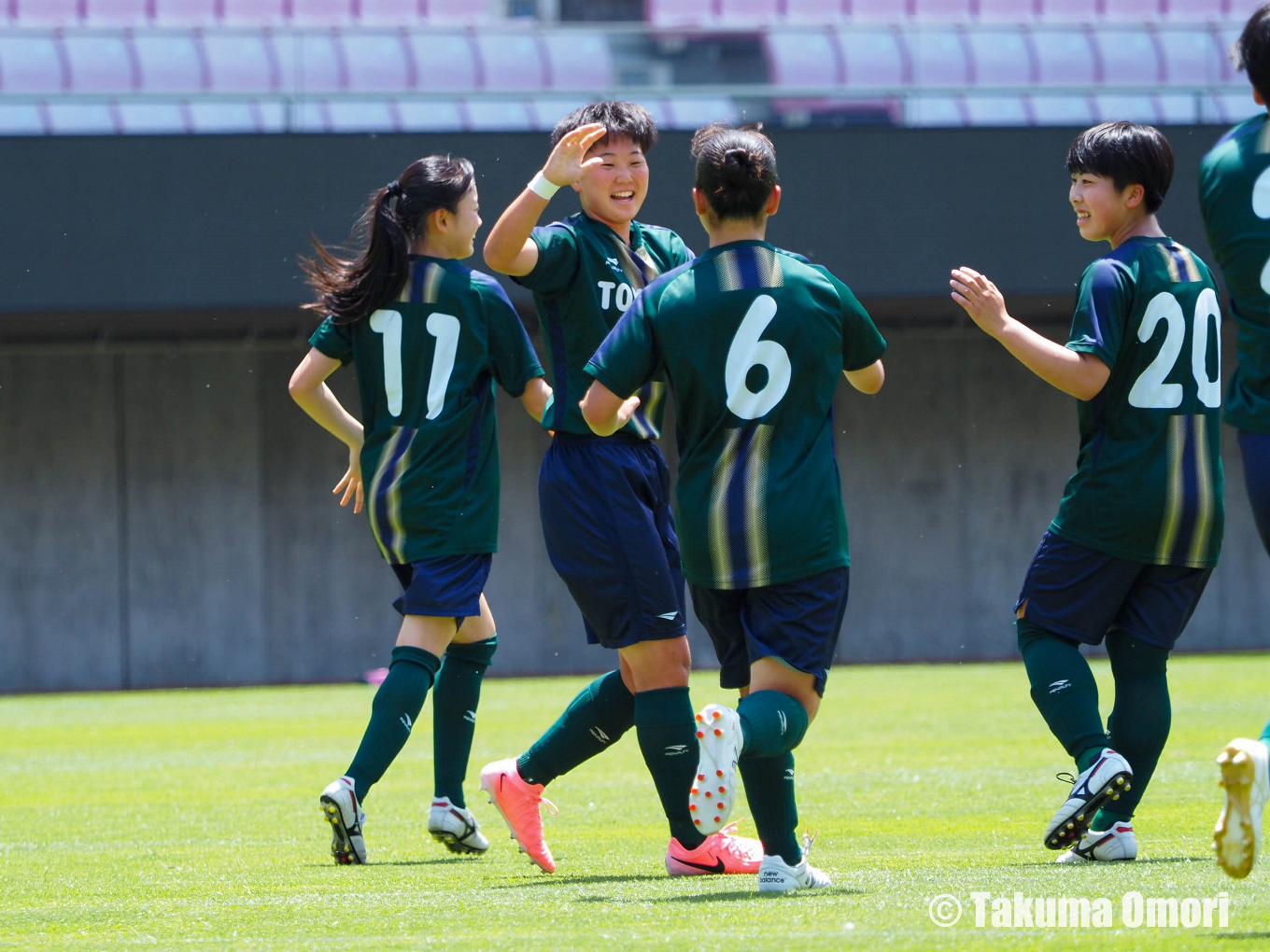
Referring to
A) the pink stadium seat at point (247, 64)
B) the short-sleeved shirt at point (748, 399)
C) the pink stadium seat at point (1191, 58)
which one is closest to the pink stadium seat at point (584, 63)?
the pink stadium seat at point (247, 64)

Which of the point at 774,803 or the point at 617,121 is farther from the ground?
the point at 617,121

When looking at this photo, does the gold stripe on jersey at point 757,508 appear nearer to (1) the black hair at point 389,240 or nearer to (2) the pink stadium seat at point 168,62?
(1) the black hair at point 389,240

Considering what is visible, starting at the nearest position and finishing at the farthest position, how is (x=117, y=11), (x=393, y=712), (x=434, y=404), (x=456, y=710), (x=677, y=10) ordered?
(x=393, y=712) < (x=434, y=404) < (x=456, y=710) < (x=117, y=11) < (x=677, y=10)

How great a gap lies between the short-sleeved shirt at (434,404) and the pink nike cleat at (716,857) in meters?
1.17

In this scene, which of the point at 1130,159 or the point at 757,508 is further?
the point at 1130,159

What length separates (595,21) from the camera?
50.0ft

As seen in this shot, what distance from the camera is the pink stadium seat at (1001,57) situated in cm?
1522

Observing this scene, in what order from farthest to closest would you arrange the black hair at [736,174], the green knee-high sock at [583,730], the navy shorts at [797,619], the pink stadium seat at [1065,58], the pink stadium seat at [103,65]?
1. the pink stadium seat at [1065,58]
2. the pink stadium seat at [103,65]
3. the green knee-high sock at [583,730]
4. the black hair at [736,174]
5. the navy shorts at [797,619]

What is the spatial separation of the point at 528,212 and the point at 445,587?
4.19ft

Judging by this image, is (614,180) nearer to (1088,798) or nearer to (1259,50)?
(1259,50)

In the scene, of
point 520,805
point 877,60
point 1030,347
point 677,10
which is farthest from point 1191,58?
point 520,805

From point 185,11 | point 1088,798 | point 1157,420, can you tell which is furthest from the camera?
point 185,11

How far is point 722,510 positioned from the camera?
3795mm

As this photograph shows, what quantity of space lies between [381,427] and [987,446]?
14.2 m
